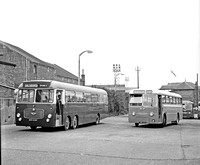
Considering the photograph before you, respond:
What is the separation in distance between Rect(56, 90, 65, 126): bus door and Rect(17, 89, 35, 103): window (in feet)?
4.38

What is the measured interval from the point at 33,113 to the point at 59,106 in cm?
142

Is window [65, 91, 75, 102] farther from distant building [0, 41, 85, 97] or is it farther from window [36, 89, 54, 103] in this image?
distant building [0, 41, 85, 97]

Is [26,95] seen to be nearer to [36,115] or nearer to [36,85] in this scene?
[36,85]

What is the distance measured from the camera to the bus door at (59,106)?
18.3m

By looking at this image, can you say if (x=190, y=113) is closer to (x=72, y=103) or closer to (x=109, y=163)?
(x=72, y=103)

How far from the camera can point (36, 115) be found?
1794cm

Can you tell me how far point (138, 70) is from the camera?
64438 mm

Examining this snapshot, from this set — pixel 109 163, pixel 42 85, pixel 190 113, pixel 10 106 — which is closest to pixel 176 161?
pixel 109 163

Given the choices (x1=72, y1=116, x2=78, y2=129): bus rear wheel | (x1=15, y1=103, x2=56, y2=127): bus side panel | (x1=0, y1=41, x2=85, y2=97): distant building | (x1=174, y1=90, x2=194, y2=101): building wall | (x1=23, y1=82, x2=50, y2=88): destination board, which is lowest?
(x1=72, y1=116, x2=78, y2=129): bus rear wheel

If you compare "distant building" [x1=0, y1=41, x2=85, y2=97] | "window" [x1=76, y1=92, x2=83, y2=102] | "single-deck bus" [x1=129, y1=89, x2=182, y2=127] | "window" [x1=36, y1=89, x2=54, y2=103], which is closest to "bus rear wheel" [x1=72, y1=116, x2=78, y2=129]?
"window" [x1=76, y1=92, x2=83, y2=102]

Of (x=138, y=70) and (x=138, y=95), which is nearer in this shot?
(x=138, y=95)

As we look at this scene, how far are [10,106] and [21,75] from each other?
84.5ft

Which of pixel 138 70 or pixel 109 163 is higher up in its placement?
pixel 138 70

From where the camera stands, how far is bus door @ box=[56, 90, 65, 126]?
720 inches
